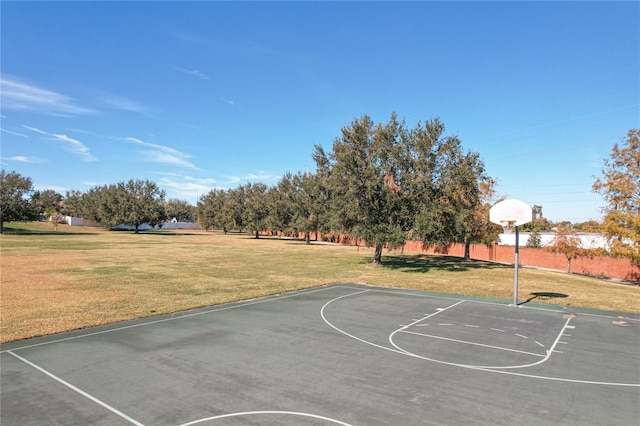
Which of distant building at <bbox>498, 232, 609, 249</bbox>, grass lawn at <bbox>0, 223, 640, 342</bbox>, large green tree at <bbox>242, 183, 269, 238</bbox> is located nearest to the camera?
grass lawn at <bbox>0, 223, 640, 342</bbox>

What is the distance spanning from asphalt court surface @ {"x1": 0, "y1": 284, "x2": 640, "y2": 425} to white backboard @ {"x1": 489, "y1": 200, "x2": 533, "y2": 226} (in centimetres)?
437

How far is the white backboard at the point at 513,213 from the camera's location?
14.7 m

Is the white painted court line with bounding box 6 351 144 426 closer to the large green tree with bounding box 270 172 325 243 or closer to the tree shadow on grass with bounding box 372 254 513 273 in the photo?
the tree shadow on grass with bounding box 372 254 513 273

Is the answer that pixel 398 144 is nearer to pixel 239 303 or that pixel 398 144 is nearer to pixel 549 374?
pixel 239 303

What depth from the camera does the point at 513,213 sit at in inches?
588

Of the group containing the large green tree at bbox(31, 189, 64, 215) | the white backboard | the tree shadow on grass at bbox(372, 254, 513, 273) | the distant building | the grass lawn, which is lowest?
the grass lawn

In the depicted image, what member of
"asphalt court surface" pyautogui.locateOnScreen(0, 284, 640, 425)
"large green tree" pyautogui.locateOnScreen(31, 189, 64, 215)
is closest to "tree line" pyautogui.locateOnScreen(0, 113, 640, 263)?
"asphalt court surface" pyautogui.locateOnScreen(0, 284, 640, 425)

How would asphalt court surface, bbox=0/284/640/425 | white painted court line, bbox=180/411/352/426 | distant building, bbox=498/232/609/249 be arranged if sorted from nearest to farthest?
1. white painted court line, bbox=180/411/352/426
2. asphalt court surface, bbox=0/284/640/425
3. distant building, bbox=498/232/609/249

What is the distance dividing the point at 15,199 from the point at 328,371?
66308 mm

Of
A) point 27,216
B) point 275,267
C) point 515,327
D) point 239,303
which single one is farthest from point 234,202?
point 515,327

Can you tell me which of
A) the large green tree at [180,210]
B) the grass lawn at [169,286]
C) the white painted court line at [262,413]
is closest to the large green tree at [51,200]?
the large green tree at [180,210]

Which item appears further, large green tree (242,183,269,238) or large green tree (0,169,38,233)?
large green tree (242,183,269,238)

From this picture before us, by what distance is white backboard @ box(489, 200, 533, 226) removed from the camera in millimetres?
14664

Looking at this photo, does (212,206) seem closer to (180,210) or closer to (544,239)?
(180,210)
